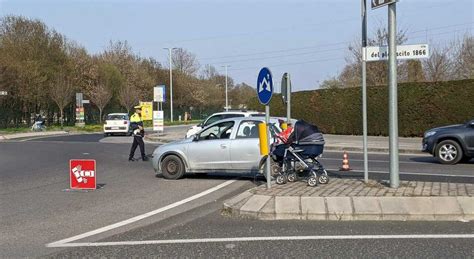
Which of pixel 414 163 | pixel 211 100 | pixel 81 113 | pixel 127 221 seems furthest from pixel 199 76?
pixel 127 221

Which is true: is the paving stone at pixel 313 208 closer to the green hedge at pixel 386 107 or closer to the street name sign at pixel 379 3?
the street name sign at pixel 379 3

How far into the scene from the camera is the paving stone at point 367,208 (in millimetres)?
7688

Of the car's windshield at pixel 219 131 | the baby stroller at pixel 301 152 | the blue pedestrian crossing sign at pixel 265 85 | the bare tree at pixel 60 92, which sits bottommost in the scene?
the baby stroller at pixel 301 152

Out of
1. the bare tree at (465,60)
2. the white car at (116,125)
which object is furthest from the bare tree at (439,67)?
the white car at (116,125)

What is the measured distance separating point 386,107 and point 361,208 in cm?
2137

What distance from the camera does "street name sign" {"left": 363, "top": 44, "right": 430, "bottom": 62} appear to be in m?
9.15

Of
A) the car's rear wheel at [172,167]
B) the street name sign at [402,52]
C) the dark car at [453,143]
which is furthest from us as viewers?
the dark car at [453,143]

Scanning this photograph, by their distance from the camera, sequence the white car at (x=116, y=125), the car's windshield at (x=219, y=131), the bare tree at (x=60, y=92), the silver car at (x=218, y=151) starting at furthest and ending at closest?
the bare tree at (x=60, y=92)
the white car at (x=116, y=125)
the car's windshield at (x=219, y=131)
the silver car at (x=218, y=151)

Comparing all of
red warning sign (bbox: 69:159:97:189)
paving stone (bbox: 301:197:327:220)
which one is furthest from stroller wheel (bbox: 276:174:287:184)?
red warning sign (bbox: 69:159:97:189)

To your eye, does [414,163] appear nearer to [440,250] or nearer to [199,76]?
[440,250]

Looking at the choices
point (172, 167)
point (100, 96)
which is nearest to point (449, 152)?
point (172, 167)

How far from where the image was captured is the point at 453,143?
51.9ft

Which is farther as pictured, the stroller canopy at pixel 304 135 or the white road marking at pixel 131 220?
the stroller canopy at pixel 304 135

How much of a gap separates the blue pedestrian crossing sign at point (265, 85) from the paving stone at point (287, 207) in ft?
7.53
